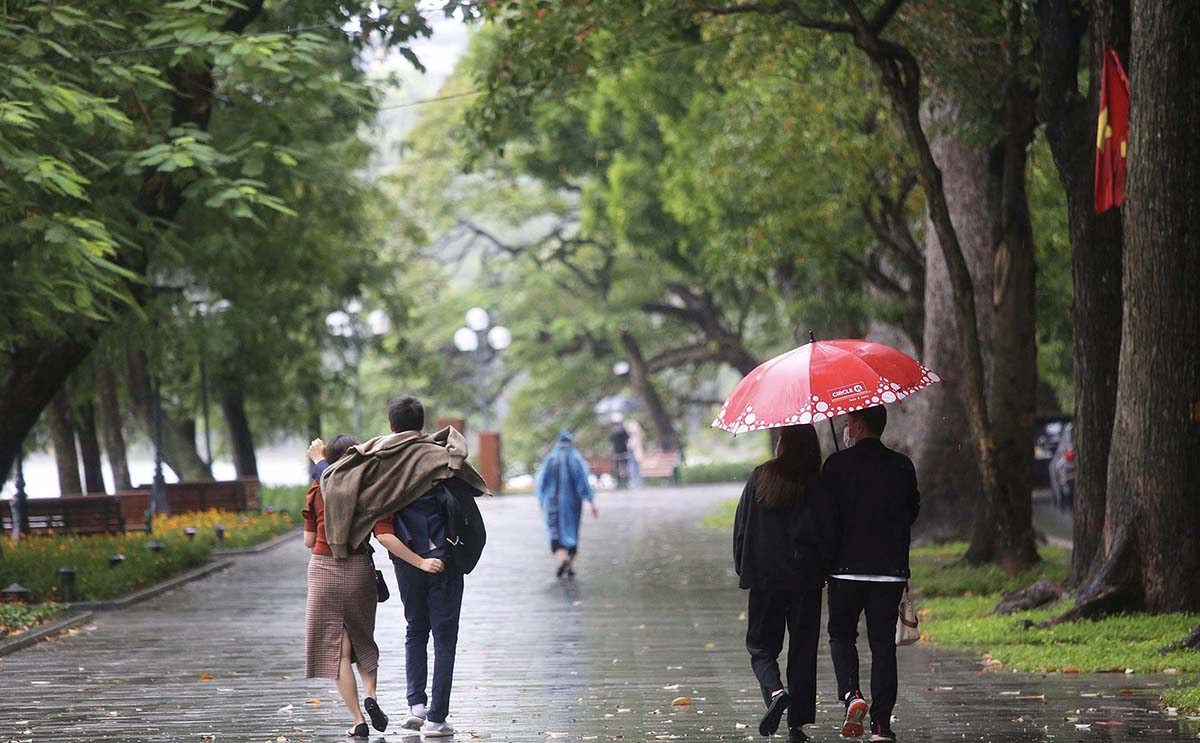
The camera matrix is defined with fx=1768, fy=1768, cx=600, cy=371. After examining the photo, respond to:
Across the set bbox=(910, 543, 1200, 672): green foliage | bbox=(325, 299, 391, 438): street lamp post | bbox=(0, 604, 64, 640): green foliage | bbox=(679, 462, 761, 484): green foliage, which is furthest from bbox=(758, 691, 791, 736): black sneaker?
bbox=(679, 462, 761, 484): green foliage

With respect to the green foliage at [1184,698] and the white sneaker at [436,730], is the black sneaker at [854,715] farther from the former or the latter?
the white sneaker at [436,730]

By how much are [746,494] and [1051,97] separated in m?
7.09

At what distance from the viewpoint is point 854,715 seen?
8.71 meters

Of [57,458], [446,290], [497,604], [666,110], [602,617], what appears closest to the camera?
[602,617]

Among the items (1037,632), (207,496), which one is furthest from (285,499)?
(1037,632)

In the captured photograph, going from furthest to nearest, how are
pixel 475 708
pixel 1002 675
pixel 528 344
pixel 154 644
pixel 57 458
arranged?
pixel 528 344 → pixel 57 458 → pixel 154 644 → pixel 1002 675 → pixel 475 708

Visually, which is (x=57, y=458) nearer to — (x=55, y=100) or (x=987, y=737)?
(x=55, y=100)

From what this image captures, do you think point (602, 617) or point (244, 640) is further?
point (602, 617)

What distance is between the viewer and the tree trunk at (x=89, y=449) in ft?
105

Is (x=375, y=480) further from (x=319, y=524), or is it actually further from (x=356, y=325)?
(x=356, y=325)

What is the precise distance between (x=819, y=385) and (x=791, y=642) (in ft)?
4.34

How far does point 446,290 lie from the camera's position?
60.6 meters

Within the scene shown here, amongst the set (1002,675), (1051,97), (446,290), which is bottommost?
(1002,675)

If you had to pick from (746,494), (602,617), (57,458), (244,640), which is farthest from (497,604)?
(57,458)
